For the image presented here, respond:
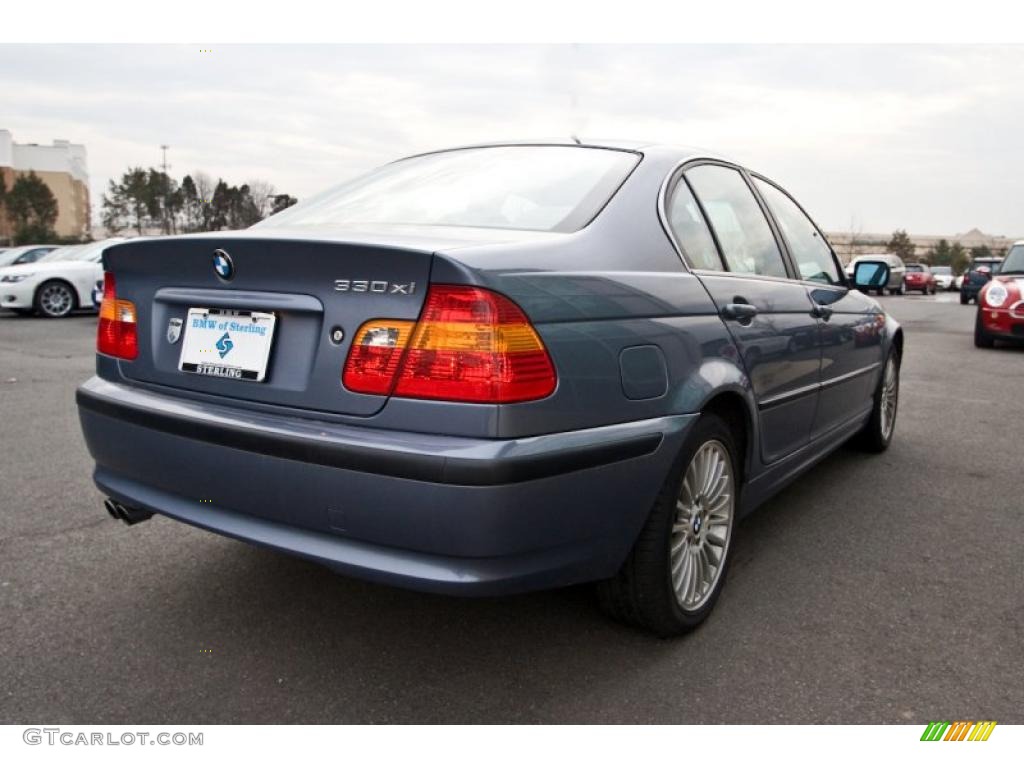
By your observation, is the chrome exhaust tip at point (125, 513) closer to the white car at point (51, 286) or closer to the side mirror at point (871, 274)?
the side mirror at point (871, 274)

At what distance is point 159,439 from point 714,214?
198 cm

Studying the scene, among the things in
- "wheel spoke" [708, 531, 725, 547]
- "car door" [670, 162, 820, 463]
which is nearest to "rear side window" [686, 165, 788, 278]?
"car door" [670, 162, 820, 463]

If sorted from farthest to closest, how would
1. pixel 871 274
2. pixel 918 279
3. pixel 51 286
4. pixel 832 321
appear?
1. pixel 918 279
2. pixel 51 286
3. pixel 871 274
4. pixel 832 321

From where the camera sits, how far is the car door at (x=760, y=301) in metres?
2.78

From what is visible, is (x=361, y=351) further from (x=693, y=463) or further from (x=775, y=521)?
(x=775, y=521)

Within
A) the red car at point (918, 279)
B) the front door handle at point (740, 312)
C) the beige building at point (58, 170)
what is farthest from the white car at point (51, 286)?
the beige building at point (58, 170)

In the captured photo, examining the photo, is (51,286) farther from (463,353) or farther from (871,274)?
(463,353)

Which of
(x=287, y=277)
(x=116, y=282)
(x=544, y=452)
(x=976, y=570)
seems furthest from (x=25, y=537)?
(x=976, y=570)

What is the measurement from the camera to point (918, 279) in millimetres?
38188

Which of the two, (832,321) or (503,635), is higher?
(832,321)

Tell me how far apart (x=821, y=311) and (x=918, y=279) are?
3891cm

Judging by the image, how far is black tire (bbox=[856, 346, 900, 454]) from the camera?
4664 millimetres

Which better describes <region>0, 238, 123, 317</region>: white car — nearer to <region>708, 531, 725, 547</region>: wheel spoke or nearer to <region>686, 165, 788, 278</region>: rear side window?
<region>686, 165, 788, 278</region>: rear side window
